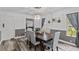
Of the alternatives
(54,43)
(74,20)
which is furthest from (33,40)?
(74,20)

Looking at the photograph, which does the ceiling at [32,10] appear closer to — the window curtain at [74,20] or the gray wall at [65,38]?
the window curtain at [74,20]

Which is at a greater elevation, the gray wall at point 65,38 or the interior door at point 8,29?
the interior door at point 8,29

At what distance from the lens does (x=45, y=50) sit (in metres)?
1.67

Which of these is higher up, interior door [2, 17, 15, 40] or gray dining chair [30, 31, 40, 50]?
interior door [2, 17, 15, 40]

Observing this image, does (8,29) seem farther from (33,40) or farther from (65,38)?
(65,38)

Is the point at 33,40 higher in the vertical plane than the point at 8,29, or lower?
lower

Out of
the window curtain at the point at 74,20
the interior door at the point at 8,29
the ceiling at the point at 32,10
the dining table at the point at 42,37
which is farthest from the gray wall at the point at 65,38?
the interior door at the point at 8,29

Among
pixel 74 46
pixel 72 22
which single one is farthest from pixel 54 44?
pixel 72 22

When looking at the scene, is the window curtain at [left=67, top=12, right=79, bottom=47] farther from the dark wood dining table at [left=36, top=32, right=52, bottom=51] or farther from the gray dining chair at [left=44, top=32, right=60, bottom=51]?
the dark wood dining table at [left=36, top=32, right=52, bottom=51]

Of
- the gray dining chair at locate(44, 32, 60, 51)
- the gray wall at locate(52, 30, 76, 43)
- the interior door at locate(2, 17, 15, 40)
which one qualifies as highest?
the interior door at locate(2, 17, 15, 40)

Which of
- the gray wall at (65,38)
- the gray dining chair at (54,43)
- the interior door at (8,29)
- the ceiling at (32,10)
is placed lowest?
the gray dining chair at (54,43)

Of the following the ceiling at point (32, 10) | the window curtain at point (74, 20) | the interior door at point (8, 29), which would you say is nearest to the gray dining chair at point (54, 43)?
the window curtain at point (74, 20)

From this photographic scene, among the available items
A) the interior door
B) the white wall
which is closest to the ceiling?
the white wall
